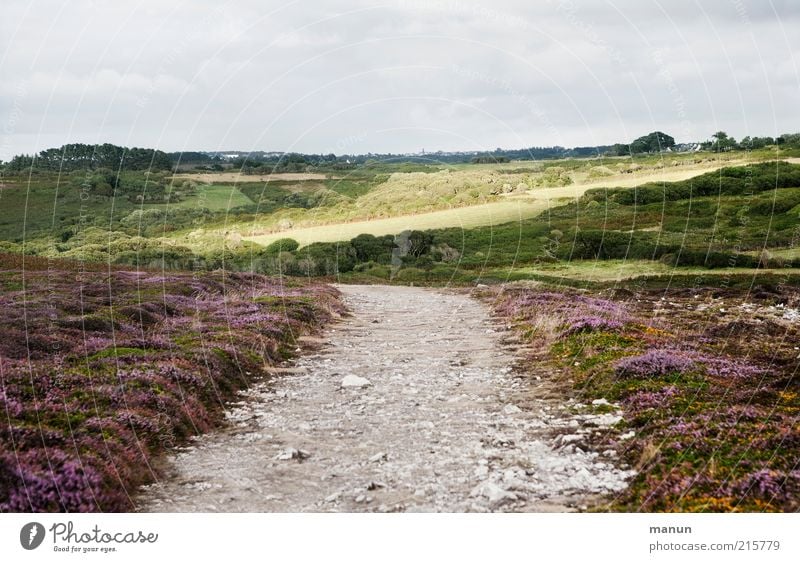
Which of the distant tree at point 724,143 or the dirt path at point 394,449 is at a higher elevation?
the distant tree at point 724,143

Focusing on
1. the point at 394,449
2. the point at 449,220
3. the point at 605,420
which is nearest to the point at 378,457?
the point at 394,449

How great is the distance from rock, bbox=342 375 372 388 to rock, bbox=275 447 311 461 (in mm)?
5136

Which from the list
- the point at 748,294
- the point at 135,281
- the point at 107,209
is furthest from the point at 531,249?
the point at 107,209

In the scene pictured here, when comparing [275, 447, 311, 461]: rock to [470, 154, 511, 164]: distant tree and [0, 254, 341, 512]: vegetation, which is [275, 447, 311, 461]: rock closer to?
[0, 254, 341, 512]: vegetation

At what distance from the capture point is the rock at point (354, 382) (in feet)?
53.3

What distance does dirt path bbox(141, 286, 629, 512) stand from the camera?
30.6ft

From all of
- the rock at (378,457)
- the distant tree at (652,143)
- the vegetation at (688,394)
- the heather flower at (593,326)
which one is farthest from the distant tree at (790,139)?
the rock at (378,457)

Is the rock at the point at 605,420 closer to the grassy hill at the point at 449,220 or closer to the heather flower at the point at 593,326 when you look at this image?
the heather flower at the point at 593,326

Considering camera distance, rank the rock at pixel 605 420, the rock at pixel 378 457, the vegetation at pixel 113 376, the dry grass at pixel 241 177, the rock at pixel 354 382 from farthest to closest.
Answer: the dry grass at pixel 241 177
the rock at pixel 354 382
the rock at pixel 605 420
the rock at pixel 378 457
the vegetation at pixel 113 376

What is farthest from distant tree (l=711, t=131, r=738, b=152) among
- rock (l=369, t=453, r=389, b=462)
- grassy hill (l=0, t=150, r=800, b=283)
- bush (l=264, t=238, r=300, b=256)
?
rock (l=369, t=453, r=389, b=462)

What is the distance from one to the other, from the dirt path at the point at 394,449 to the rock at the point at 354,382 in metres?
0.18

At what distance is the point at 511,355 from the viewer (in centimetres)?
1995

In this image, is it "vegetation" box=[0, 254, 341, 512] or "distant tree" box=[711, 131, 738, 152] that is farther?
"distant tree" box=[711, 131, 738, 152]

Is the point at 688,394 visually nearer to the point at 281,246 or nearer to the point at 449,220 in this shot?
the point at 281,246
